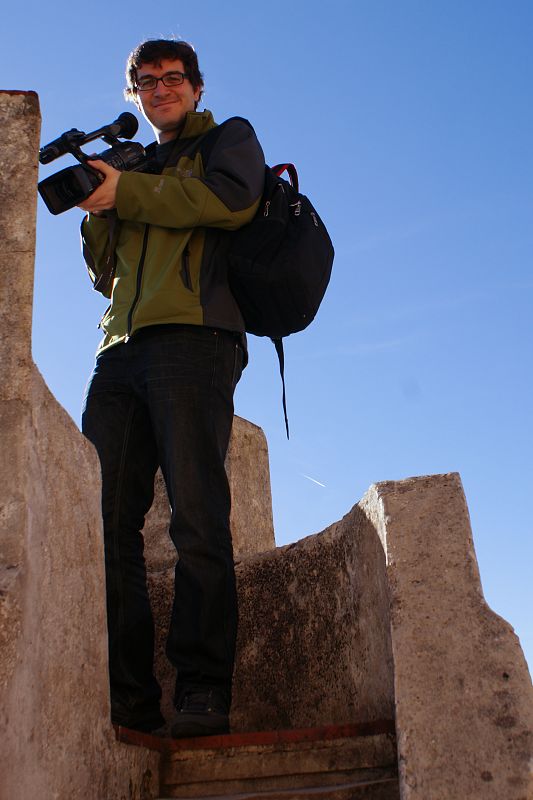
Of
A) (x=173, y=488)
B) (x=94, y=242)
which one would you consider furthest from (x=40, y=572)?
(x=94, y=242)

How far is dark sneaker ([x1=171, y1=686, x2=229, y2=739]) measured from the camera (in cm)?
290

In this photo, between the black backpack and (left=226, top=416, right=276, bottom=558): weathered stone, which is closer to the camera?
the black backpack

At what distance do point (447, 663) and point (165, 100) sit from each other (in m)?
2.05

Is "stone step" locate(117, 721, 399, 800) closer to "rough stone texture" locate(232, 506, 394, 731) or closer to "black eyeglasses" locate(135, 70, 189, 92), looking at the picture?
"rough stone texture" locate(232, 506, 394, 731)

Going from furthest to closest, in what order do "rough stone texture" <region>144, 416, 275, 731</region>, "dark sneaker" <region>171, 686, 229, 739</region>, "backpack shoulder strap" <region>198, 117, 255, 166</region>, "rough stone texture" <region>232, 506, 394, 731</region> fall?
"rough stone texture" <region>144, 416, 275, 731</region>, "backpack shoulder strap" <region>198, 117, 255, 166</region>, "rough stone texture" <region>232, 506, 394, 731</region>, "dark sneaker" <region>171, 686, 229, 739</region>

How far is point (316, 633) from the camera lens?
3.36m

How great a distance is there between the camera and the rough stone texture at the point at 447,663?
2355 millimetres

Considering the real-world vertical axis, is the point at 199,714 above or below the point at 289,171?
below

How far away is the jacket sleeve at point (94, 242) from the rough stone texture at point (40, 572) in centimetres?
91

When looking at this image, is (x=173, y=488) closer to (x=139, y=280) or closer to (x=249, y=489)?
(x=139, y=280)

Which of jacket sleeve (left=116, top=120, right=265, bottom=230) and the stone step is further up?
jacket sleeve (left=116, top=120, right=265, bottom=230)

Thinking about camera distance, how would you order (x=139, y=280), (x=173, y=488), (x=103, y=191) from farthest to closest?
(x=139, y=280) → (x=103, y=191) → (x=173, y=488)

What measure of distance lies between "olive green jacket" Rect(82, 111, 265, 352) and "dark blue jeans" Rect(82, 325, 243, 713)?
0.07 metres

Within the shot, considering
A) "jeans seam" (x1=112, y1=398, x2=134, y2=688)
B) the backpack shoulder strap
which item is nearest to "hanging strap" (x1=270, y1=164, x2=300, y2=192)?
the backpack shoulder strap
